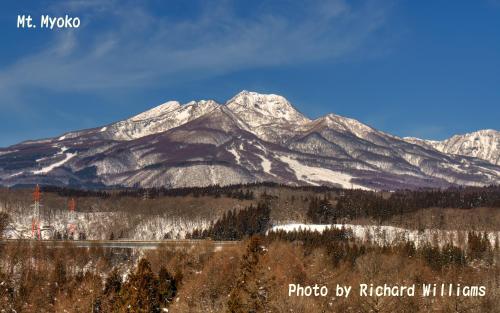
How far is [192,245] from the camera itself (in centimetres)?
19162

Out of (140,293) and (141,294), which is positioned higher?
(140,293)

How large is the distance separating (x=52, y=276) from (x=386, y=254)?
86.8m

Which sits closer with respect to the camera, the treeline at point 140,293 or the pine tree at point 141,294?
the pine tree at point 141,294

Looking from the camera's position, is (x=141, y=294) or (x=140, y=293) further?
(x=140, y=293)

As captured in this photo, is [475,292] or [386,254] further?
[386,254]

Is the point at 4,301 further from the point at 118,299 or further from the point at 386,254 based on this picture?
the point at 386,254

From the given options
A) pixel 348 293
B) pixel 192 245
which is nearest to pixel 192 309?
pixel 348 293

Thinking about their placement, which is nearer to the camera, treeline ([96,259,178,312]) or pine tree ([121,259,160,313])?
pine tree ([121,259,160,313])

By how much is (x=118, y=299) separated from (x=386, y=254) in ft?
305

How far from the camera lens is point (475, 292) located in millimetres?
113000

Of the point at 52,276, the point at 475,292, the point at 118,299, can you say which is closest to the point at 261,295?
the point at 118,299

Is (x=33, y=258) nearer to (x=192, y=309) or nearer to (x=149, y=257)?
(x=149, y=257)

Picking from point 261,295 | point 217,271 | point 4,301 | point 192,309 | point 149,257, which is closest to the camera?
point 261,295

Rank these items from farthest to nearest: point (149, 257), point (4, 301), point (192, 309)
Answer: point (149, 257)
point (4, 301)
point (192, 309)
